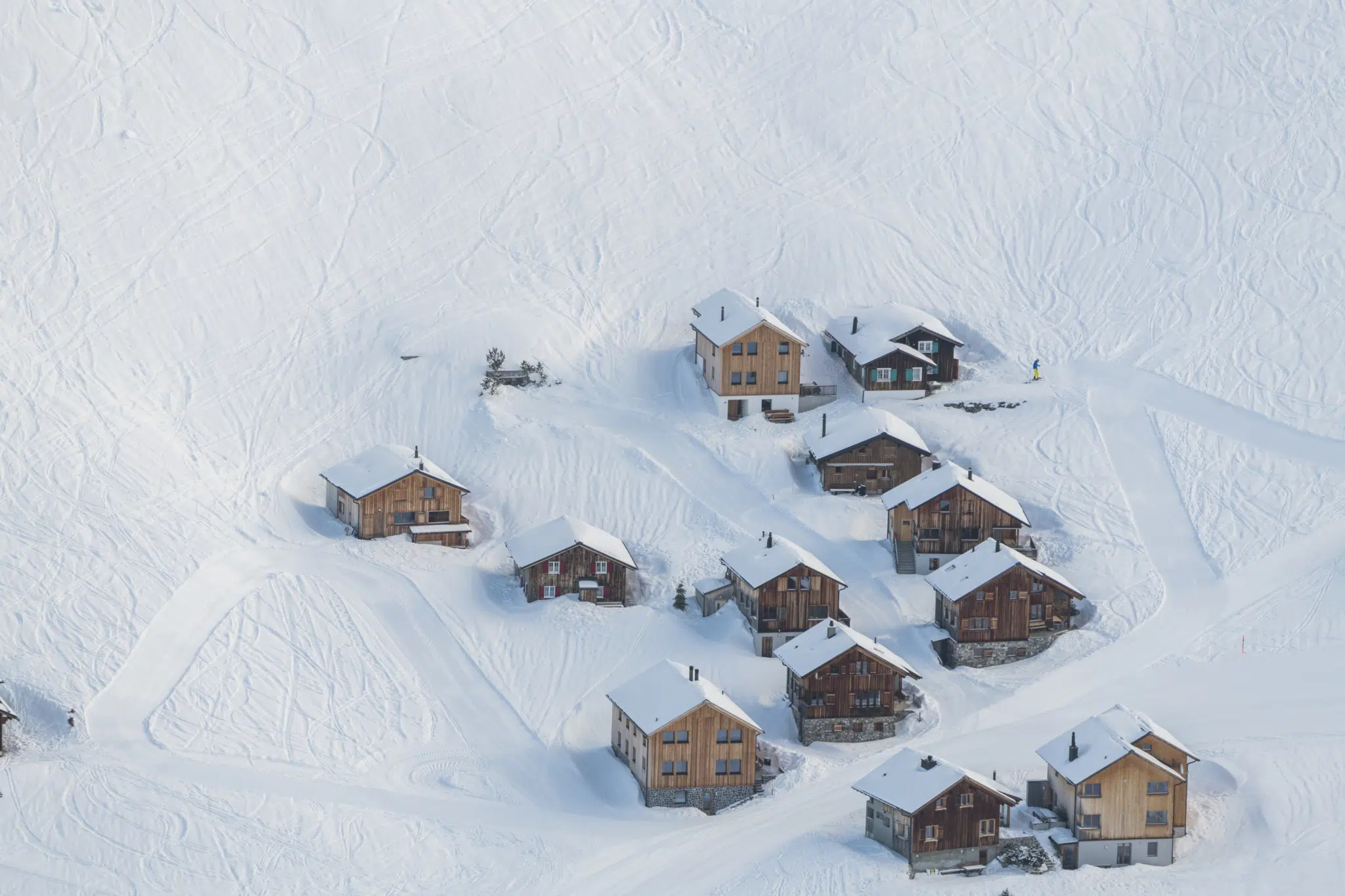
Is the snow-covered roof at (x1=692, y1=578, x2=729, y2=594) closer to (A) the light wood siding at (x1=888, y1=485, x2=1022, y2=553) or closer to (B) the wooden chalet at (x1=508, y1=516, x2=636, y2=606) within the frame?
(B) the wooden chalet at (x1=508, y1=516, x2=636, y2=606)

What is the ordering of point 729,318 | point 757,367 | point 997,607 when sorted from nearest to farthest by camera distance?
point 997,607 → point 757,367 → point 729,318

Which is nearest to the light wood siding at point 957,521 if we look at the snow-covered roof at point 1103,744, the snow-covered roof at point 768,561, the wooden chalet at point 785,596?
the snow-covered roof at point 768,561

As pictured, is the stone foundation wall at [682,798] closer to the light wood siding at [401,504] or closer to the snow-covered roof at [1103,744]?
the snow-covered roof at [1103,744]

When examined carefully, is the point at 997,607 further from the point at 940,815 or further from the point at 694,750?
the point at 940,815

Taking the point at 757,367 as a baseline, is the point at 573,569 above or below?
below

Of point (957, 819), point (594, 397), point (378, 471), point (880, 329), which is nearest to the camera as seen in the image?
point (957, 819)

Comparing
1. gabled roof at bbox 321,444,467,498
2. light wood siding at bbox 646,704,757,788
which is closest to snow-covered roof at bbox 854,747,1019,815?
light wood siding at bbox 646,704,757,788

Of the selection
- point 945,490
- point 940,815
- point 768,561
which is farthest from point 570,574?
point 940,815
